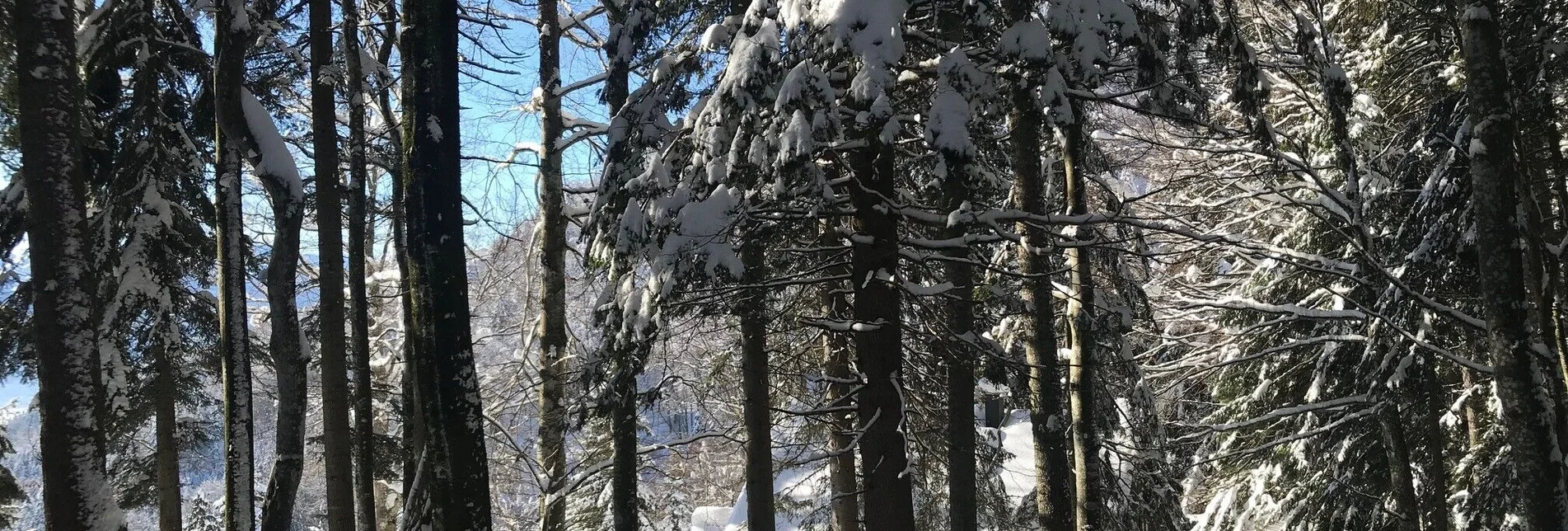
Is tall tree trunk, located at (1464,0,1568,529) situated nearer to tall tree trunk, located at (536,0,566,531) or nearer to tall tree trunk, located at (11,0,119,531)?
tall tree trunk, located at (536,0,566,531)

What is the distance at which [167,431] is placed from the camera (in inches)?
509

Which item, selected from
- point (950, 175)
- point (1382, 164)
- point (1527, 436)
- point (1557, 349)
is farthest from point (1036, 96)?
point (1382, 164)

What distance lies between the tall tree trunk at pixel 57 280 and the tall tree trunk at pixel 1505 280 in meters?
10.7

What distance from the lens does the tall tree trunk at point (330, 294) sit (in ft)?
29.9

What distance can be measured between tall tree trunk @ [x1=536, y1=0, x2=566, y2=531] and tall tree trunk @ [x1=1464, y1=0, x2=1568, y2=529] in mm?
9019

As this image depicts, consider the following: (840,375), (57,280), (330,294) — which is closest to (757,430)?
(840,375)

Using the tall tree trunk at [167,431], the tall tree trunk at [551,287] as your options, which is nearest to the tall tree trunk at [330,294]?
the tall tree trunk at [551,287]

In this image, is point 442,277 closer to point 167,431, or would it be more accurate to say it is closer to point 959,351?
point 959,351

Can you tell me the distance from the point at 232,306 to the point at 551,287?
11.2 feet

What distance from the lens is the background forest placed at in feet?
19.7

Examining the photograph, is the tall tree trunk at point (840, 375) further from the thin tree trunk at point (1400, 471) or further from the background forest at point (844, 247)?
the thin tree trunk at point (1400, 471)

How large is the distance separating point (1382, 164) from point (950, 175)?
29.4 feet

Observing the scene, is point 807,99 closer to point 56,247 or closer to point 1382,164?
point 56,247

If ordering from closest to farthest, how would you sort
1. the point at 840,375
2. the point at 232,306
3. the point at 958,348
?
1. the point at 958,348
2. the point at 232,306
3. the point at 840,375
